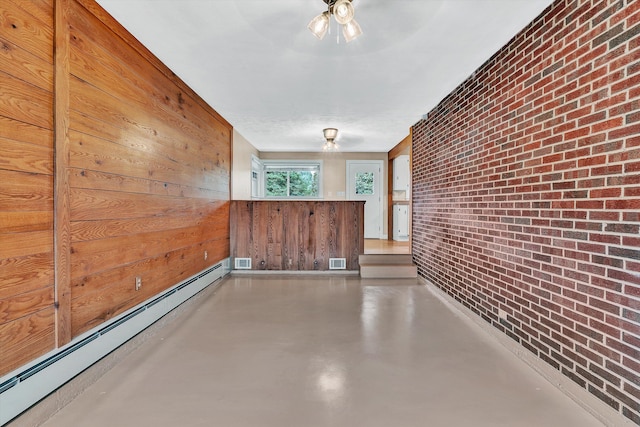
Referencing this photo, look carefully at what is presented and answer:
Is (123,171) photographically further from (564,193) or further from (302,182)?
(302,182)

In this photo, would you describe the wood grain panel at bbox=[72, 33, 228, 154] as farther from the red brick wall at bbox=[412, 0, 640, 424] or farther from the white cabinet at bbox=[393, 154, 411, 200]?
the white cabinet at bbox=[393, 154, 411, 200]

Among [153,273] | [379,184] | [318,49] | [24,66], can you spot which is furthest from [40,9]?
[379,184]

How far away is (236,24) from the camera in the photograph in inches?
87.6

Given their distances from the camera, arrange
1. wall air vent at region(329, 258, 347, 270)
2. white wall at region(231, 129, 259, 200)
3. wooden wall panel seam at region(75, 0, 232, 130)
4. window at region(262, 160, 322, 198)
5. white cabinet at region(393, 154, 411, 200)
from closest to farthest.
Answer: wooden wall panel seam at region(75, 0, 232, 130), wall air vent at region(329, 258, 347, 270), white wall at region(231, 129, 259, 200), white cabinet at region(393, 154, 411, 200), window at region(262, 160, 322, 198)

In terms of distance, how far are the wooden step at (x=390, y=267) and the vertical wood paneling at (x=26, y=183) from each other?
3779 millimetres

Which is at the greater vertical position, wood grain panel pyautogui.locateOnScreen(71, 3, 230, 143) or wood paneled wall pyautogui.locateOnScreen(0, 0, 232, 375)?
wood grain panel pyautogui.locateOnScreen(71, 3, 230, 143)

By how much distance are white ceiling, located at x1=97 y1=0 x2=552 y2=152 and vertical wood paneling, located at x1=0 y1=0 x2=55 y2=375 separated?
0.66m

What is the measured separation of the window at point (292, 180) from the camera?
7.33 metres

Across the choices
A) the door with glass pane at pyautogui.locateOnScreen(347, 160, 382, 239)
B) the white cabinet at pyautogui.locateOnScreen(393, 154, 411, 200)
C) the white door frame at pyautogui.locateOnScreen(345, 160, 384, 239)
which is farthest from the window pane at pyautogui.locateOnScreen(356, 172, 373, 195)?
the white cabinet at pyautogui.locateOnScreen(393, 154, 411, 200)

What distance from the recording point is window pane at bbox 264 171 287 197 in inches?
289

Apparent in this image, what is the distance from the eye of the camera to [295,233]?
16.5 ft

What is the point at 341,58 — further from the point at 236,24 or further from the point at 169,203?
the point at 169,203

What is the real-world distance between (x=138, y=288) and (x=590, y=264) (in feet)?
10.5

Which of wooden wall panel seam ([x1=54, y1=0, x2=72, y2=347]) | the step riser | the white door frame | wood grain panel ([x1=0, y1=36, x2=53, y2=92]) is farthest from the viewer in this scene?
the white door frame
